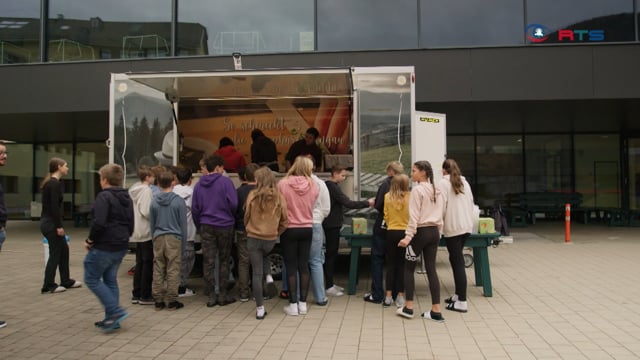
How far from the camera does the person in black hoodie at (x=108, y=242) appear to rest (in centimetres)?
481

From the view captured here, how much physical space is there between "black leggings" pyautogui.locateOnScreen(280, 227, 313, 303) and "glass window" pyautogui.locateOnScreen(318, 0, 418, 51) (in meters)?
7.08

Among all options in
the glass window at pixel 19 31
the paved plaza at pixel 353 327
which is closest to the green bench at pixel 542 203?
the paved plaza at pixel 353 327

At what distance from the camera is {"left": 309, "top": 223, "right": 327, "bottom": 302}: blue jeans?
591cm

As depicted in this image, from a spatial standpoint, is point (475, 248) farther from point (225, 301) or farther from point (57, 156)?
point (57, 156)

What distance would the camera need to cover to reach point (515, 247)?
1126 centimetres

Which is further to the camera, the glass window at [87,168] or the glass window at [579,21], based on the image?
the glass window at [87,168]

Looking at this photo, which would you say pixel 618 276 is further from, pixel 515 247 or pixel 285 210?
pixel 285 210

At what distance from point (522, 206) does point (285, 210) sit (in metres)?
13.4

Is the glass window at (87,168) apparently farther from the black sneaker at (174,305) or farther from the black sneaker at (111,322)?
the black sneaker at (111,322)

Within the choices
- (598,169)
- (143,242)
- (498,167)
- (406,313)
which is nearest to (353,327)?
(406,313)

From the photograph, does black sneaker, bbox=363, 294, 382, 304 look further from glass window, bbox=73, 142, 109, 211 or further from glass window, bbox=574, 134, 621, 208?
glass window, bbox=73, 142, 109, 211

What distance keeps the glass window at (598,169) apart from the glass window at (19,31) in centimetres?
1686

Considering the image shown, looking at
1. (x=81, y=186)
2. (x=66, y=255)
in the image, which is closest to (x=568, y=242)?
(x=66, y=255)

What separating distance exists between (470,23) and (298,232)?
8261mm
